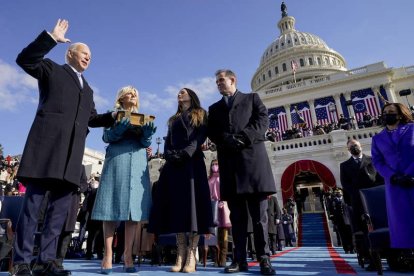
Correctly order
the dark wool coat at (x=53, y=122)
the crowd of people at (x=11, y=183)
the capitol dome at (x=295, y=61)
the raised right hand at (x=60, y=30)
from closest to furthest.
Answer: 1. the dark wool coat at (x=53, y=122)
2. the raised right hand at (x=60, y=30)
3. the crowd of people at (x=11, y=183)
4. the capitol dome at (x=295, y=61)

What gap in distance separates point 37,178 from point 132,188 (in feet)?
3.07

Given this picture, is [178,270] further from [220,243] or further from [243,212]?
[220,243]

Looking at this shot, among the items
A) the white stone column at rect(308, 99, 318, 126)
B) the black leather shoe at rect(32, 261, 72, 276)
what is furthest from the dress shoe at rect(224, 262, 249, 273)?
the white stone column at rect(308, 99, 318, 126)

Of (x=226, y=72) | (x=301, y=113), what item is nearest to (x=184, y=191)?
(x=226, y=72)

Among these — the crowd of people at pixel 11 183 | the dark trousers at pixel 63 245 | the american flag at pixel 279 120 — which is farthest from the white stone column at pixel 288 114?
the dark trousers at pixel 63 245

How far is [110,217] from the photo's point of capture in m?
2.94

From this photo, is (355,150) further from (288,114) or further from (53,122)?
(288,114)

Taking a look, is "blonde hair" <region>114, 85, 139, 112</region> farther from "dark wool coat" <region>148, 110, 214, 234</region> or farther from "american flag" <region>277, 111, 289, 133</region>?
"american flag" <region>277, 111, 289, 133</region>

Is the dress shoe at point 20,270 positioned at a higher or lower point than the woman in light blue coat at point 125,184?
lower

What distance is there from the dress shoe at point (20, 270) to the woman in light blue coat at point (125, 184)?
2.48 ft

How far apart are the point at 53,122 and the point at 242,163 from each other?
2.03 m

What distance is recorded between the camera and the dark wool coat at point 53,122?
2451mm

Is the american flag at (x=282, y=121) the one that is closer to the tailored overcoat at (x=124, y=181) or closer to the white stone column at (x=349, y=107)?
the white stone column at (x=349, y=107)

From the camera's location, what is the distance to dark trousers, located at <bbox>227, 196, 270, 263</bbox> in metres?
3.11
